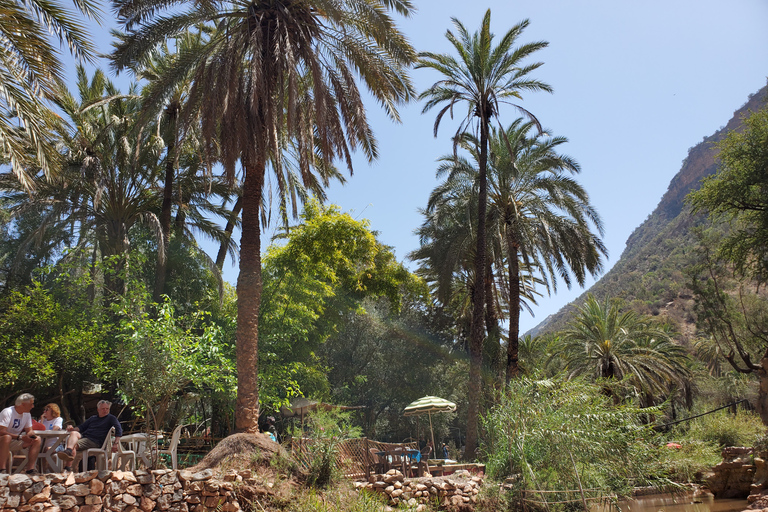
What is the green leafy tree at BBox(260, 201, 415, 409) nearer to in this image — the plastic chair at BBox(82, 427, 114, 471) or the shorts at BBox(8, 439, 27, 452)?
the plastic chair at BBox(82, 427, 114, 471)

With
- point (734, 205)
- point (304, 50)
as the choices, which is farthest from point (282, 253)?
point (734, 205)

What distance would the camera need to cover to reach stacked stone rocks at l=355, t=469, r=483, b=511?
10.4m

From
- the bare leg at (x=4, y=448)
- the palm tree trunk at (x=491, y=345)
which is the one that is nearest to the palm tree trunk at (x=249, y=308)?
the bare leg at (x=4, y=448)

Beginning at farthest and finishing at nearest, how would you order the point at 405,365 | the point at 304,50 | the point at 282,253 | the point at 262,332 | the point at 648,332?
the point at 405,365 → the point at 648,332 → the point at 282,253 → the point at 262,332 → the point at 304,50

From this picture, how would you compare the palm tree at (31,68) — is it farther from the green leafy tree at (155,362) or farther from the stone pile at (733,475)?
the stone pile at (733,475)

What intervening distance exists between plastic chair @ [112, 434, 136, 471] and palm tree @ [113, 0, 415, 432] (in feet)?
8.89

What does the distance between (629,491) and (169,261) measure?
17.0 meters

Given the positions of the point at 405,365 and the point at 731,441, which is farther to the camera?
the point at 405,365

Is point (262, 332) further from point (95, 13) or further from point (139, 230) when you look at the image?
point (95, 13)

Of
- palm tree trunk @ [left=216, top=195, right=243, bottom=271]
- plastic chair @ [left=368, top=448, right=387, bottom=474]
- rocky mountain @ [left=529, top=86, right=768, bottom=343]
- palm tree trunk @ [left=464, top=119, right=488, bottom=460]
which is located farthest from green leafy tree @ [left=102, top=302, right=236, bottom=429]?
rocky mountain @ [left=529, top=86, right=768, bottom=343]

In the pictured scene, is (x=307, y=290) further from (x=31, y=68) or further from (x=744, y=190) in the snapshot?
(x=744, y=190)

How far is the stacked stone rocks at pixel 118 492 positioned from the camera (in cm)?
695

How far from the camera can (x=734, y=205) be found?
17922 millimetres

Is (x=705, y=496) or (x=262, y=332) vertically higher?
(x=262, y=332)
